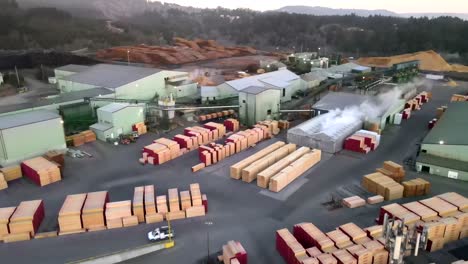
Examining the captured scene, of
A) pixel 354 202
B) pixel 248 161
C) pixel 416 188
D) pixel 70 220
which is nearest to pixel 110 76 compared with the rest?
pixel 248 161

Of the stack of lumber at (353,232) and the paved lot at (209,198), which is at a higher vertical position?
the stack of lumber at (353,232)

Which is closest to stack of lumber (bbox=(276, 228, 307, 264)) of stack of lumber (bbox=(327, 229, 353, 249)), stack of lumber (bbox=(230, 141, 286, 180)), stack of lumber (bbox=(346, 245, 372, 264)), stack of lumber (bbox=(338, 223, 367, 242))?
stack of lumber (bbox=(327, 229, 353, 249))

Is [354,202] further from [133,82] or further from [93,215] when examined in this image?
[133,82]

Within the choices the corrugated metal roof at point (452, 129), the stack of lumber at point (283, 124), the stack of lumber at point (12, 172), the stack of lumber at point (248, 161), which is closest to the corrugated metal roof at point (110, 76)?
the stack of lumber at point (12, 172)

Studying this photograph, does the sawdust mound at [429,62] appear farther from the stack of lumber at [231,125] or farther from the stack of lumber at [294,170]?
the stack of lumber at [294,170]

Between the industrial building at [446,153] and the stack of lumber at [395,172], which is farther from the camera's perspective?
the industrial building at [446,153]

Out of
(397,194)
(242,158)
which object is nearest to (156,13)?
(242,158)

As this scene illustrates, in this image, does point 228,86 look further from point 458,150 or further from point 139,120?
point 458,150
